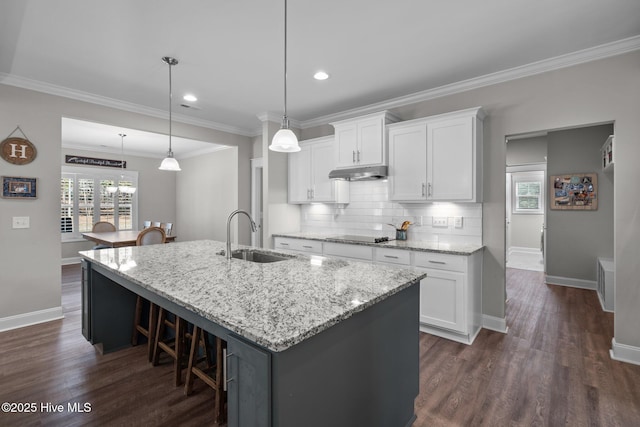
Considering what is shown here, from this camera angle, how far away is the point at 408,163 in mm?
3514

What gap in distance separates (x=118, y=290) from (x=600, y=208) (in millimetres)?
6424

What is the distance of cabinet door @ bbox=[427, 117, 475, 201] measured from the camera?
3.11 meters

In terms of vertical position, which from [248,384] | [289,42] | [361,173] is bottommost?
[248,384]

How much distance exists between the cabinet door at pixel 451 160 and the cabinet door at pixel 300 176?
1.83 metres

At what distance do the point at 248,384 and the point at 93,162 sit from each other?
8104 mm

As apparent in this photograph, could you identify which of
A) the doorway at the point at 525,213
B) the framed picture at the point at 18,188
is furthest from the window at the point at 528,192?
the framed picture at the point at 18,188

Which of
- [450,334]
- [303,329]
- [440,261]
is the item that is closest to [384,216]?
[440,261]

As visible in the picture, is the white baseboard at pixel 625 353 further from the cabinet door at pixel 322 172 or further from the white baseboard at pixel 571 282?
the cabinet door at pixel 322 172

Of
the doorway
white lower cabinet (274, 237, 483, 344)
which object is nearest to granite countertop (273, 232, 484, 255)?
white lower cabinet (274, 237, 483, 344)

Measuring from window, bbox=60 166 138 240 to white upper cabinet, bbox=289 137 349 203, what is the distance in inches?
187

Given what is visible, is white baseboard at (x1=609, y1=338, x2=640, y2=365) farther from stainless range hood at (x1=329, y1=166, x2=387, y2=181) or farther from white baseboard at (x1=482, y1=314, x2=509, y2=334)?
stainless range hood at (x1=329, y1=166, x2=387, y2=181)

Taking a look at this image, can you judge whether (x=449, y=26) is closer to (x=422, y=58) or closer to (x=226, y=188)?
(x=422, y=58)

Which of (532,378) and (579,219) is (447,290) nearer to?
(532,378)

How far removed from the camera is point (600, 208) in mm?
4684
